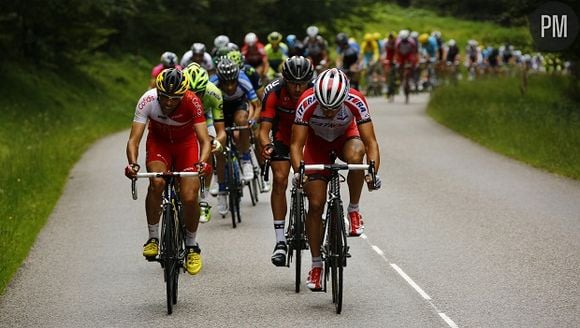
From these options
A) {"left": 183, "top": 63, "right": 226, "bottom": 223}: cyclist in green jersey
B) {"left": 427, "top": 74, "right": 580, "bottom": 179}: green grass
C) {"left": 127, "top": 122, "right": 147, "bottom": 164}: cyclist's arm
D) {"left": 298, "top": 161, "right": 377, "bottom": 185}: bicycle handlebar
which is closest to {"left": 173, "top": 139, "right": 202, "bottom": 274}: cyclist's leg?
{"left": 127, "top": 122, "right": 147, "bottom": 164}: cyclist's arm

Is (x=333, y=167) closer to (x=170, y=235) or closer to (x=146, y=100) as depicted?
(x=170, y=235)

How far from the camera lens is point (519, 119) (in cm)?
2570

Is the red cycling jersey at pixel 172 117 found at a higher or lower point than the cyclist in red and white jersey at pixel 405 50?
higher

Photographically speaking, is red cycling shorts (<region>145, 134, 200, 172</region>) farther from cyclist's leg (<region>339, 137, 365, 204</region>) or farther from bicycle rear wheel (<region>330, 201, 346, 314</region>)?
bicycle rear wheel (<region>330, 201, 346, 314</region>)

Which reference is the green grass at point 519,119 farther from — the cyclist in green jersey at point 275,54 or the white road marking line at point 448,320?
the white road marking line at point 448,320

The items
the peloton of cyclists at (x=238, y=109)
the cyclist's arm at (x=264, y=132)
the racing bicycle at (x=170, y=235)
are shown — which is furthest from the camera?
the peloton of cyclists at (x=238, y=109)

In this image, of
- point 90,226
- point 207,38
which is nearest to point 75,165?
point 90,226

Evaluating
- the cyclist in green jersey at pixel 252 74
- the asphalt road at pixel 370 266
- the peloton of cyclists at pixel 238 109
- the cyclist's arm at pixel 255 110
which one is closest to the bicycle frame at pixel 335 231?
the asphalt road at pixel 370 266

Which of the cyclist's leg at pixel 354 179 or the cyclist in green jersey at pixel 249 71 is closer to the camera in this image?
the cyclist's leg at pixel 354 179

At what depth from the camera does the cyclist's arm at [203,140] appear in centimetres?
1062

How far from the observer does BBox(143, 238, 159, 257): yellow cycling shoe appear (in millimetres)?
10750

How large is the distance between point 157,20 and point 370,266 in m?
28.1

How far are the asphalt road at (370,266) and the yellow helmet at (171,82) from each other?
183 centimetres

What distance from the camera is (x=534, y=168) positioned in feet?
66.7
